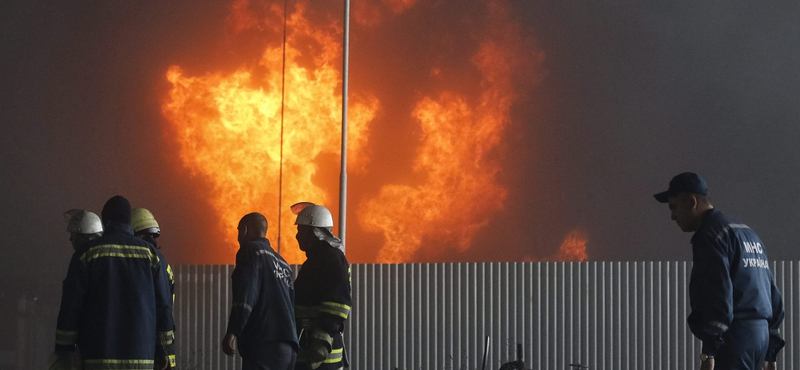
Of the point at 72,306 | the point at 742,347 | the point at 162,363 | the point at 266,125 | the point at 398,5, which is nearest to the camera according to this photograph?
the point at 742,347

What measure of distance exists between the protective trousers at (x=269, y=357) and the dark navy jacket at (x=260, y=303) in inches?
1.5

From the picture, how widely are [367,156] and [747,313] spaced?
58.8 feet

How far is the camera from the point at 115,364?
631 centimetres

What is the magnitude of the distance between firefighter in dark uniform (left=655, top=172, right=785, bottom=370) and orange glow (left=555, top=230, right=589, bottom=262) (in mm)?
17694

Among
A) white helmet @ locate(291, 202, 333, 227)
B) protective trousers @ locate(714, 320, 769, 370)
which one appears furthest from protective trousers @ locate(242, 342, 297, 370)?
protective trousers @ locate(714, 320, 769, 370)

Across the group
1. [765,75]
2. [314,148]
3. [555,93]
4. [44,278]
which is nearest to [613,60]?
[555,93]

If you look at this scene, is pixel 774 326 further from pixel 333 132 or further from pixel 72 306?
pixel 333 132

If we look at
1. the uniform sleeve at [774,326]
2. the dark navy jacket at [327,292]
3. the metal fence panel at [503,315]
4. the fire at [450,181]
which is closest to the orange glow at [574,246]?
the fire at [450,181]

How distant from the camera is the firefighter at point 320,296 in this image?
686 cm

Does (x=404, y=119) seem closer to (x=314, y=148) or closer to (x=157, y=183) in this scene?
(x=314, y=148)

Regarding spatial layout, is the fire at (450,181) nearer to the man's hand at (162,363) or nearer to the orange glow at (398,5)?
the orange glow at (398,5)

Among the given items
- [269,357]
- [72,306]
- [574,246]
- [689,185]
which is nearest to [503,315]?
[269,357]

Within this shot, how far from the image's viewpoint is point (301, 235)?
741 cm

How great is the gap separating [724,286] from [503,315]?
761cm
